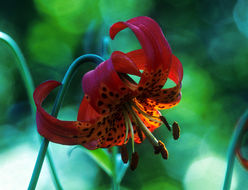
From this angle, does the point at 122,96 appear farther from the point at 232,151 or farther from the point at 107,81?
the point at 232,151

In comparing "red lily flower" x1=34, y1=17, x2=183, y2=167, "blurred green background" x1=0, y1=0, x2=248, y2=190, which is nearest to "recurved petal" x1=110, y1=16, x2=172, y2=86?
Answer: "red lily flower" x1=34, y1=17, x2=183, y2=167

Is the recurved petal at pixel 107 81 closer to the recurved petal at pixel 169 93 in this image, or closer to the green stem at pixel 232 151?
the recurved petal at pixel 169 93

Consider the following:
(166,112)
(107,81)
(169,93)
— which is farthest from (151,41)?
(166,112)

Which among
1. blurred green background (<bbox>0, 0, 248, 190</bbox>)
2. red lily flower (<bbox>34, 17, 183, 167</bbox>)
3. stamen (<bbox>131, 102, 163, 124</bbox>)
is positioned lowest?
blurred green background (<bbox>0, 0, 248, 190</bbox>)

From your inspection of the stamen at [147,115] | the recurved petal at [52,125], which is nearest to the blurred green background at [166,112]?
the stamen at [147,115]

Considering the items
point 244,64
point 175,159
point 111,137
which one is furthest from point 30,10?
point 111,137

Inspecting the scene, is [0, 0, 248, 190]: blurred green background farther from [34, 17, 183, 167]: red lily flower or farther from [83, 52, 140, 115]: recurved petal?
[83, 52, 140, 115]: recurved petal

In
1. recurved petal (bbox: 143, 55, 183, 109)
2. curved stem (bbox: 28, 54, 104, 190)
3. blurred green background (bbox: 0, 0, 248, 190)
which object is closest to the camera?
curved stem (bbox: 28, 54, 104, 190)

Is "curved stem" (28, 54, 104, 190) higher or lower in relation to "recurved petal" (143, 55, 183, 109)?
higher

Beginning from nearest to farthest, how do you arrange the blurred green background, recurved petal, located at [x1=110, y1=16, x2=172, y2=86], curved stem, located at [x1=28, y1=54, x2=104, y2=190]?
curved stem, located at [x1=28, y1=54, x2=104, y2=190] < recurved petal, located at [x1=110, y1=16, x2=172, y2=86] < the blurred green background
